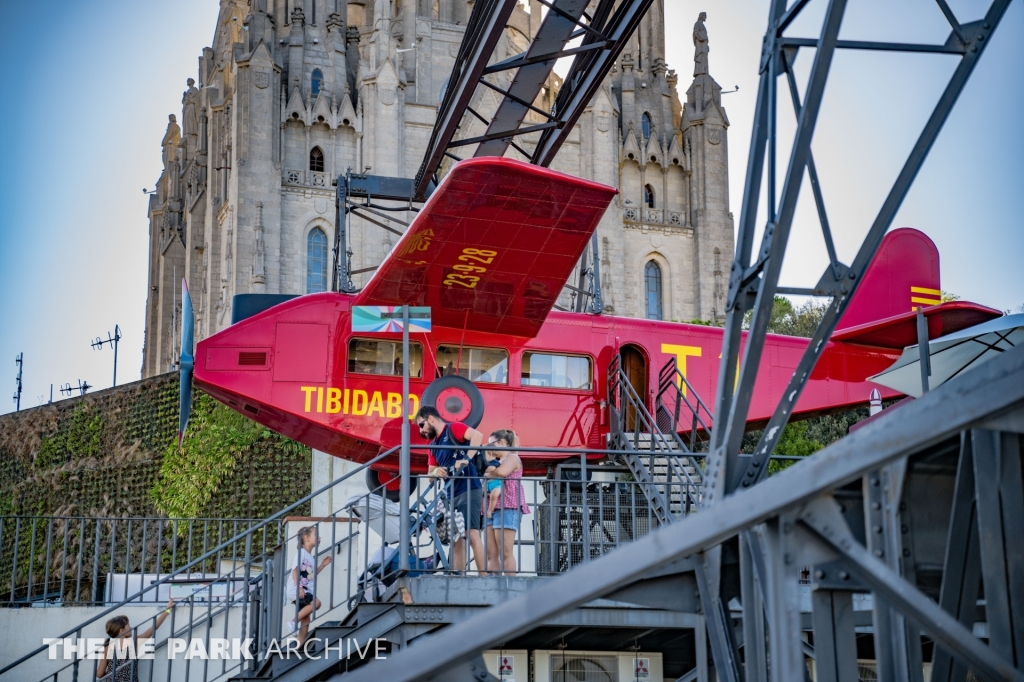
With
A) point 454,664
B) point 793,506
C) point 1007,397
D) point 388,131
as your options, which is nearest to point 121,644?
point 454,664

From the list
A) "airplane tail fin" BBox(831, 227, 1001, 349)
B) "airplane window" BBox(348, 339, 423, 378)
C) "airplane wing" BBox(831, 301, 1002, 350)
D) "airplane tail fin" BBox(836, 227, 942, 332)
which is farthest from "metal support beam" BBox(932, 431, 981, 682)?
"airplane tail fin" BBox(836, 227, 942, 332)

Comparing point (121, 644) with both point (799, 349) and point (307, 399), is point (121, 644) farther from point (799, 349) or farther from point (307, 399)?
point (799, 349)

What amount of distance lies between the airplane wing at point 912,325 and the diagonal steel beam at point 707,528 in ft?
37.9

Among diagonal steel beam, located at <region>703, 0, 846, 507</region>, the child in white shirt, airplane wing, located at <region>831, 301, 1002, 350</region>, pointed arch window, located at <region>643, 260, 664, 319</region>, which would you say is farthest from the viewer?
pointed arch window, located at <region>643, 260, 664, 319</region>

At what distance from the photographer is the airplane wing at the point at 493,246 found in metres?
10.6

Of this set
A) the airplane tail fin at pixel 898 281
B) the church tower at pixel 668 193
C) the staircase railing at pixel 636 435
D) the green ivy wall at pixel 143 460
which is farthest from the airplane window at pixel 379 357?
the church tower at pixel 668 193

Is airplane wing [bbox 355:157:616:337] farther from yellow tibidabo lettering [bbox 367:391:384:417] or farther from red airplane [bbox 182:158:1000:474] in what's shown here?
yellow tibidabo lettering [bbox 367:391:384:417]

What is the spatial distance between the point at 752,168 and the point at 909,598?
2.58 meters

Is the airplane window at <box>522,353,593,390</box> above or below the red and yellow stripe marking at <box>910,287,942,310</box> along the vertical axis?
below

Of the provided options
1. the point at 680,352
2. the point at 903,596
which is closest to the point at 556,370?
the point at 680,352

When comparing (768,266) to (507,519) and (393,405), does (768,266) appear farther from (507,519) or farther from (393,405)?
(393,405)

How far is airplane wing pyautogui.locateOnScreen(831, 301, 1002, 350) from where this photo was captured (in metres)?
15.0

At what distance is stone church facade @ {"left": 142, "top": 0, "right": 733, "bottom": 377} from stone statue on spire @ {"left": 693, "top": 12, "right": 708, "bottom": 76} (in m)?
0.10

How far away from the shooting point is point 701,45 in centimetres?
5266
